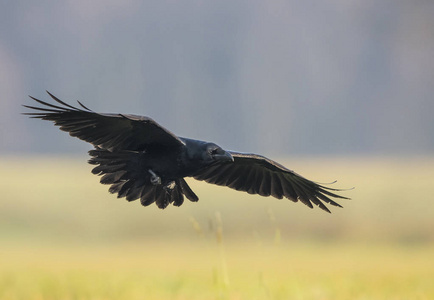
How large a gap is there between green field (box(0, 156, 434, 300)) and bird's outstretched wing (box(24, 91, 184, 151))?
0.78 meters

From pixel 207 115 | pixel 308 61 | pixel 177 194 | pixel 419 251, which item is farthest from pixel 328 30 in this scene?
pixel 177 194

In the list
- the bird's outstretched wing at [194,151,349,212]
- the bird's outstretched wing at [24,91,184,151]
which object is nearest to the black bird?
the bird's outstretched wing at [24,91,184,151]

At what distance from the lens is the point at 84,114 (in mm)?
6891

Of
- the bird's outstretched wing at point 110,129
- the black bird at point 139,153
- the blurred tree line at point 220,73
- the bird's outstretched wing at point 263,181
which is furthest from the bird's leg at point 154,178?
the blurred tree line at point 220,73

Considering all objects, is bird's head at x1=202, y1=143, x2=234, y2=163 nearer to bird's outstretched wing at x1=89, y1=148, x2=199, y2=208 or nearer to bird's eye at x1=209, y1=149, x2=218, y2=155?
bird's eye at x1=209, y1=149, x2=218, y2=155

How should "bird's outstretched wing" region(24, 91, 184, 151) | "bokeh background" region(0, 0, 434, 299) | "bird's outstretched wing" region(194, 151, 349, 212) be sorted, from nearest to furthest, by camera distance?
"bird's outstretched wing" region(24, 91, 184, 151), "bird's outstretched wing" region(194, 151, 349, 212), "bokeh background" region(0, 0, 434, 299)

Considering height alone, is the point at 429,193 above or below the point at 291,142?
below

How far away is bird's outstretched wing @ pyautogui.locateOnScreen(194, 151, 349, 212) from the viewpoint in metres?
8.62

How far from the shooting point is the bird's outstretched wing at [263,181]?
8625mm

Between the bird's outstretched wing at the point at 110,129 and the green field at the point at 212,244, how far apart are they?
30.7 inches

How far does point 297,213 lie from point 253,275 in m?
25.9

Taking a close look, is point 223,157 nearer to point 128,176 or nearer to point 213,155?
point 213,155

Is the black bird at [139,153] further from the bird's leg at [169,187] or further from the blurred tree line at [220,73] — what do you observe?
the blurred tree line at [220,73]

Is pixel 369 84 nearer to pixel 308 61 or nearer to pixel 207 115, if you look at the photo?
pixel 308 61
